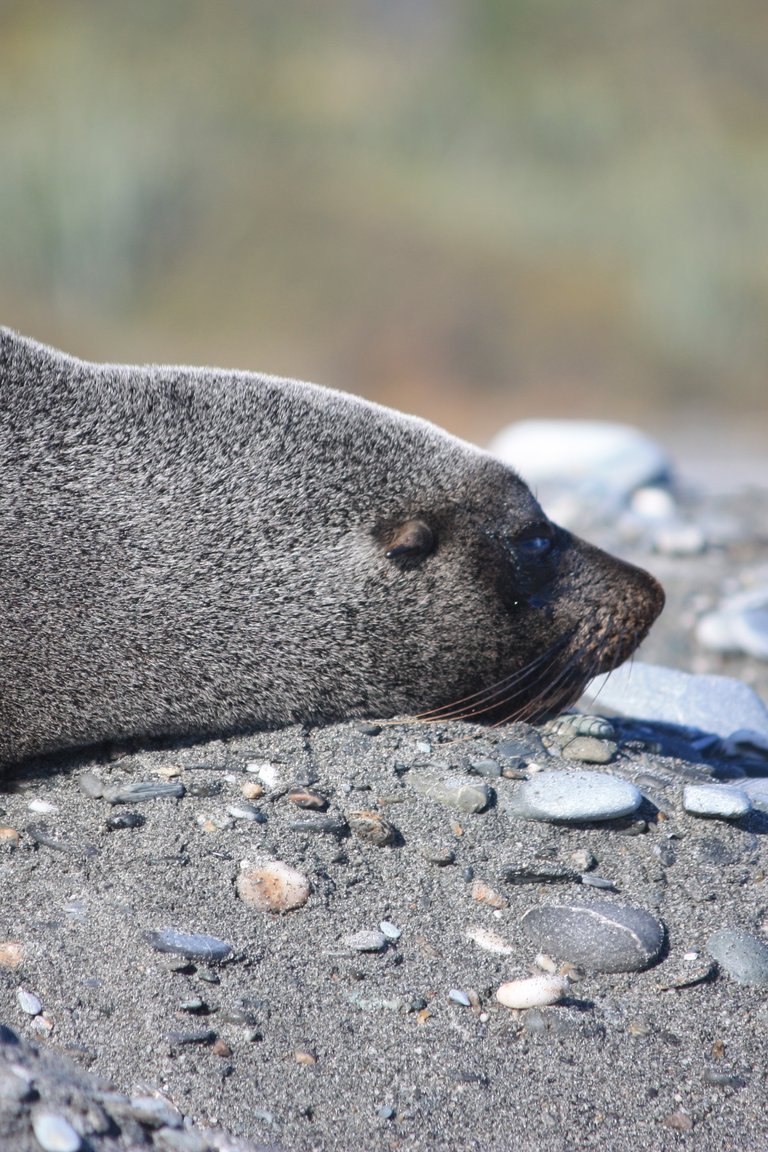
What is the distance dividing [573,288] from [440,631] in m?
20.3

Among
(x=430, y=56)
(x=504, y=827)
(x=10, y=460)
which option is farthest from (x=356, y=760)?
(x=430, y=56)

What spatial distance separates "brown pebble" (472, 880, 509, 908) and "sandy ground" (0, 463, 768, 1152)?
19 millimetres

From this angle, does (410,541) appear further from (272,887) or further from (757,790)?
(757,790)

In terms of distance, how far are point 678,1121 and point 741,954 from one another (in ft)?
2.07

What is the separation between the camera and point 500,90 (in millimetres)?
32594

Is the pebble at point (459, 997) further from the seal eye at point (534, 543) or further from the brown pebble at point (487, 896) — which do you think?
the seal eye at point (534, 543)

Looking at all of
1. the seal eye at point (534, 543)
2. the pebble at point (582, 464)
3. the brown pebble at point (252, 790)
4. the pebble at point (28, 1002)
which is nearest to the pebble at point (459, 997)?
the brown pebble at point (252, 790)

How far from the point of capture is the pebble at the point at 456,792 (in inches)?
151

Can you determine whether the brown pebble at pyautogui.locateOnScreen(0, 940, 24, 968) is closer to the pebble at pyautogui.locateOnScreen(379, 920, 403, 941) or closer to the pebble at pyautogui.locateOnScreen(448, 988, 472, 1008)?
the pebble at pyautogui.locateOnScreen(379, 920, 403, 941)

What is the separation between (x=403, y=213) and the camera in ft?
83.7

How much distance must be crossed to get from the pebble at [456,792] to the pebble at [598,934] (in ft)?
1.43

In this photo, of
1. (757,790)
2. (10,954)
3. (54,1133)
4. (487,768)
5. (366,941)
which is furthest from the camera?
(757,790)

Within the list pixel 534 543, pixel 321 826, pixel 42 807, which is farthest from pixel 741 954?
pixel 42 807

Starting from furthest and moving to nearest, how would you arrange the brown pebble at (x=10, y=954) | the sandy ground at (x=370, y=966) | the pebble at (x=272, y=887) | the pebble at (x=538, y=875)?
1. the pebble at (x=538, y=875)
2. the pebble at (x=272, y=887)
3. the brown pebble at (x=10, y=954)
4. the sandy ground at (x=370, y=966)
